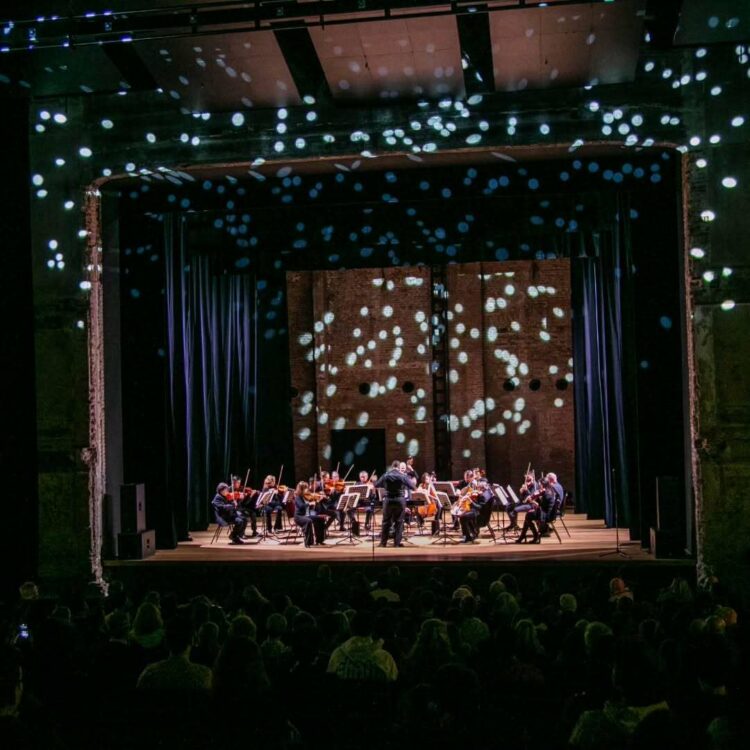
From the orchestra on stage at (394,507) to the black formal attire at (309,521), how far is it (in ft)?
0.04

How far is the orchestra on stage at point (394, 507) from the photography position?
1286 cm

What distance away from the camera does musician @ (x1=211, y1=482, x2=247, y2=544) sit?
43.9ft

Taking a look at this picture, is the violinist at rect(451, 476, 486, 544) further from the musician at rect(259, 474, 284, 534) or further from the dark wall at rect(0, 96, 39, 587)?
the dark wall at rect(0, 96, 39, 587)

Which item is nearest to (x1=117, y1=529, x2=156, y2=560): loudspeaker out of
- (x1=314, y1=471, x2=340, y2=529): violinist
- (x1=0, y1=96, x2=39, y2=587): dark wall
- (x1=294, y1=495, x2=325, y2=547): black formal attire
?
(x1=0, y1=96, x2=39, y2=587): dark wall

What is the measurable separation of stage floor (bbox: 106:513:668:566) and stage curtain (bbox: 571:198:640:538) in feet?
2.65

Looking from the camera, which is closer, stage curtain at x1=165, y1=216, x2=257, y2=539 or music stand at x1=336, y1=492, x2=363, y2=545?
music stand at x1=336, y1=492, x2=363, y2=545

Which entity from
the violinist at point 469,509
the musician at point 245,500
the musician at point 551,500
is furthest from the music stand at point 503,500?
the musician at point 245,500

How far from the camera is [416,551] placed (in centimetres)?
1209

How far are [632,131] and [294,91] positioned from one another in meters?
3.67

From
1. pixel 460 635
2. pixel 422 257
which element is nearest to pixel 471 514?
pixel 422 257

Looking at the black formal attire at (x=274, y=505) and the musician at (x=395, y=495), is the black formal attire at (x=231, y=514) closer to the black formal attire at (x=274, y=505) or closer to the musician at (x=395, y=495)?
the black formal attire at (x=274, y=505)

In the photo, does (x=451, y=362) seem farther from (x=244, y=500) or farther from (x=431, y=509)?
(x=244, y=500)

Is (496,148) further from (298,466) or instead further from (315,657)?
(298,466)

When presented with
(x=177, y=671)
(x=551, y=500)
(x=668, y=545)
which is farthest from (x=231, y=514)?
(x=177, y=671)
